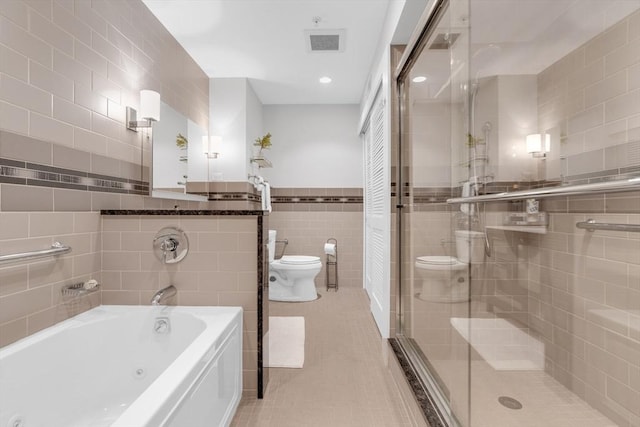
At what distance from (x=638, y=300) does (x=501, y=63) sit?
1.11 metres

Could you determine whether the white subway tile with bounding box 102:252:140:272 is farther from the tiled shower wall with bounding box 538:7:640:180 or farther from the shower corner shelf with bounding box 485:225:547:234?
the tiled shower wall with bounding box 538:7:640:180

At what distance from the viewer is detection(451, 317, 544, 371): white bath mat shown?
4.75 ft

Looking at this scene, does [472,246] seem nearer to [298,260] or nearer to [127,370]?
[127,370]

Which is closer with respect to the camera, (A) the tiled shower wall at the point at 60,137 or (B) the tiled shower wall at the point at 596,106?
(B) the tiled shower wall at the point at 596,106

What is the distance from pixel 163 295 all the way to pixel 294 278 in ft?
6.29

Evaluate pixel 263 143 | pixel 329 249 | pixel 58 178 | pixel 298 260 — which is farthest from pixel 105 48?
pixel 329 249

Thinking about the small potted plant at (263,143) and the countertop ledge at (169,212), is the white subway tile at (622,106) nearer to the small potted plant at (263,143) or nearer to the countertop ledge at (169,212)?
the countertop ledge at (169,212)

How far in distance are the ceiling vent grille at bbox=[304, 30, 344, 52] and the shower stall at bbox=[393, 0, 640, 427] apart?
1.01 meters

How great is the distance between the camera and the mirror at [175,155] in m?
2.30

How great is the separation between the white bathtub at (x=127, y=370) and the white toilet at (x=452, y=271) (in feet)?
3.53

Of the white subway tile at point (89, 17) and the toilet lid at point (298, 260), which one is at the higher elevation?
the white subway tile at point (89, 17)

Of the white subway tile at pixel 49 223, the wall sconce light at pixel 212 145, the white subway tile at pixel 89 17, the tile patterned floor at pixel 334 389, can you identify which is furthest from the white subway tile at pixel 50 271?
the wall sconce light at pixel 212 145

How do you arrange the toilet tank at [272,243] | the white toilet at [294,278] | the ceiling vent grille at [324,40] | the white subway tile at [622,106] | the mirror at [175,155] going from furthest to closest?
the toilet tank at [272,243] → the white toilet at [294,278] → the ceiling vent grille at [324,40] → the mirror at [175,155] → the white subway tile at [622,106]

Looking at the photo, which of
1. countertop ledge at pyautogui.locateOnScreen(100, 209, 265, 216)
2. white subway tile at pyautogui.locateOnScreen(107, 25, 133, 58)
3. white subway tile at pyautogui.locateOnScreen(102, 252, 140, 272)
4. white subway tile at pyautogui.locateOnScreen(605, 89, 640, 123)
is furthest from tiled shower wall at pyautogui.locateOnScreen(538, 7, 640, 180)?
white subway tile at pyautogui.locateOnScreen(107, 25, 133, 58)
